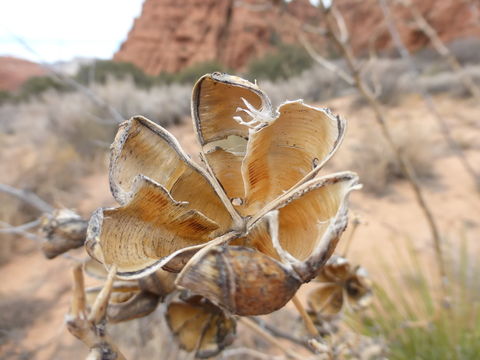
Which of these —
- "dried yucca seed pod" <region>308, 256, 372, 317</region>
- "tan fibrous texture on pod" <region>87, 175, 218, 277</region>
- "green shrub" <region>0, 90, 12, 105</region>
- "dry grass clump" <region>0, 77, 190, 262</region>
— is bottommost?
"green shrub" <region>0, 90, 12, 105</region>

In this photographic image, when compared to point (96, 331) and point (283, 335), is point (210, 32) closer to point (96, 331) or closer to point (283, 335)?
point (283, 335)

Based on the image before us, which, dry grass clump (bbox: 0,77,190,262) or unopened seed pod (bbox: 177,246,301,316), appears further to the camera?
dry grass clump (bbox: 0,77,190,262)

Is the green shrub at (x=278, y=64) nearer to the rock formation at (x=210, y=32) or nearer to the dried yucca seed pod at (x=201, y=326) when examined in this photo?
the rock formation at (x=210, y=32)

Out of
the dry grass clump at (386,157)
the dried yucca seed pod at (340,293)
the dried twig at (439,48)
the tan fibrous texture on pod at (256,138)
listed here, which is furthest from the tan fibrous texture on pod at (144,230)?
the dry grass clump at (386,157)

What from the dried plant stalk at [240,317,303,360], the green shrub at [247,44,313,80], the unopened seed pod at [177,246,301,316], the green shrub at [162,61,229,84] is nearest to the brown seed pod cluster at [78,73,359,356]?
the unopened seed pod at [177,246,301,316]

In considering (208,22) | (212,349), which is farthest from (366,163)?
(208,22)

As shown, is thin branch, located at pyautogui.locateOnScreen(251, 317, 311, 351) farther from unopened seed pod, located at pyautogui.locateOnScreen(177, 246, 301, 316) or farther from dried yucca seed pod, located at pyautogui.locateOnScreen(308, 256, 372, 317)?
unopened seed pod, located at pyautogui.locateOnScreen(177, 246, 301, 316)

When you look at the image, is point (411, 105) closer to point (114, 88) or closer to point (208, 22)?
Result: point (114, 88)
